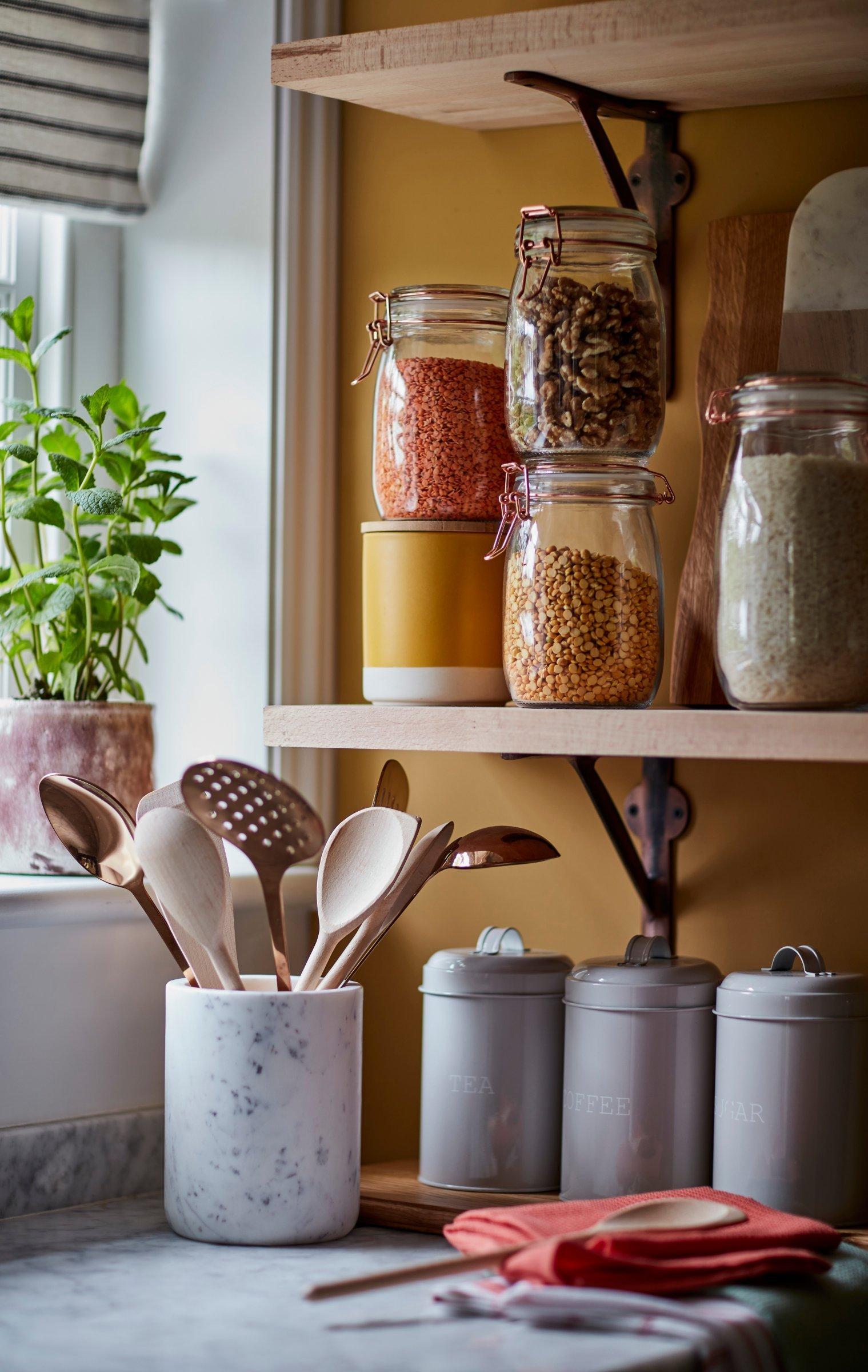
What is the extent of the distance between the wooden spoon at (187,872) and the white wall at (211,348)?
307 millimetres

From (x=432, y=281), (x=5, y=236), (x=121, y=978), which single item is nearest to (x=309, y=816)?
(x=121, y=978)

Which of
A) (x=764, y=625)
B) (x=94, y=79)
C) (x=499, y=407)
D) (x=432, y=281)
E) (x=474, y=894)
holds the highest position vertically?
(x=94, y=79)

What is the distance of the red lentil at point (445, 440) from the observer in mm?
1223

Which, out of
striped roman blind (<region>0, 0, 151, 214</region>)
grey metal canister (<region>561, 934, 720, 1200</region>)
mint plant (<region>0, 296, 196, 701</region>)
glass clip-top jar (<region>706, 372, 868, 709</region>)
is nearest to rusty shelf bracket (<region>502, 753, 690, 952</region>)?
grey metal canister (<region>561, 934, 720, 1200</region>)

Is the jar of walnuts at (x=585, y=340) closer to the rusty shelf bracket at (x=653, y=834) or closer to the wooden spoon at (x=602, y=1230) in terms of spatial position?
the rusty shelf bracket at (x=653, y=834)

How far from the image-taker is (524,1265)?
0.95 meters

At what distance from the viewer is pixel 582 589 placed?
1.12 meters

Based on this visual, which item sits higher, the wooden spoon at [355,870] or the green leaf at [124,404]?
the green leaf at [124,404]

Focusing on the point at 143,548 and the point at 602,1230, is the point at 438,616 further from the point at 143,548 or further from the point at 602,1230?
the point at 602,1230

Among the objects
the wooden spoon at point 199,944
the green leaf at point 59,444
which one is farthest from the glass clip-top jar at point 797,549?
the green leaf at point 59,444

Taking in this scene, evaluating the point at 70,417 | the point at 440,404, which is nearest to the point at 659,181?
the point at 440,404

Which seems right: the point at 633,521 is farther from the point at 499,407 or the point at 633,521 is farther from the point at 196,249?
the point at 196,249

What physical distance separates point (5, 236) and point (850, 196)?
29.8 inches

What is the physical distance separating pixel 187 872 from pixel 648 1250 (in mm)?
391
